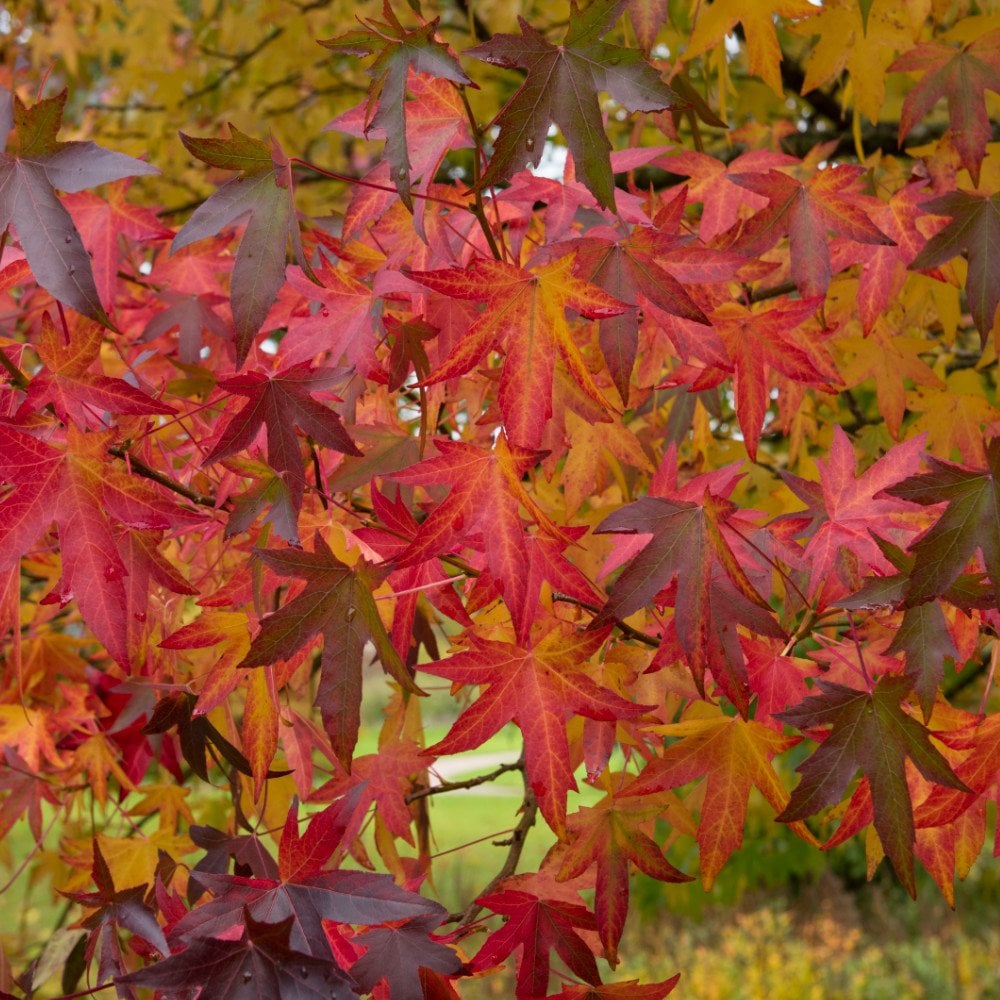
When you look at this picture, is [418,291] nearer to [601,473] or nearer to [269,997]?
[601,473]

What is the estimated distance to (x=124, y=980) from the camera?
2.86ft

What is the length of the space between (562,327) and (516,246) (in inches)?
17.6

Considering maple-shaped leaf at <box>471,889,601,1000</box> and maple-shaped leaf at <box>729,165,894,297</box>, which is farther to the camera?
maple-shaped leaf at <box>729,165,894,297</box>

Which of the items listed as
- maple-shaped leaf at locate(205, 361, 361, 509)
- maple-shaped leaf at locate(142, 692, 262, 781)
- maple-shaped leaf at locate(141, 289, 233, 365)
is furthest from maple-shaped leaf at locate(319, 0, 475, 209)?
maple-shaped leaf at locate(141, 289, 233, 365)

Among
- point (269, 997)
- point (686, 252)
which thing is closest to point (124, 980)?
point (269, 997)

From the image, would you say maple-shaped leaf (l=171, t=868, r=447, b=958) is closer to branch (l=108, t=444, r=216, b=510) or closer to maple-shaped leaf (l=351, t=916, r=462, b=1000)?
maple-shaped leaf (l=351, t=916, r=462, b=1000)

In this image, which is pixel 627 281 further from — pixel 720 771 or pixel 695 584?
pixel 720 771

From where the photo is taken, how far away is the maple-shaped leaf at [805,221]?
53.4 inches

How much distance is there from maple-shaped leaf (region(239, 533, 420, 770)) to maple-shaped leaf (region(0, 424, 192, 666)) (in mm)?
135

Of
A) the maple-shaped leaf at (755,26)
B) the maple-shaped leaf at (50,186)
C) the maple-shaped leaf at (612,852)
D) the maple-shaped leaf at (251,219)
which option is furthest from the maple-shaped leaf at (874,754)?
the maple-shaped leaf at (755,26)

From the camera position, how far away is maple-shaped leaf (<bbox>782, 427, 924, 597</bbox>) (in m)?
1.24

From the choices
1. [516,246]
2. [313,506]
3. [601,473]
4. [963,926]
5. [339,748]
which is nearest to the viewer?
[339,748]

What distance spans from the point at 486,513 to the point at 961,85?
3.34 feet

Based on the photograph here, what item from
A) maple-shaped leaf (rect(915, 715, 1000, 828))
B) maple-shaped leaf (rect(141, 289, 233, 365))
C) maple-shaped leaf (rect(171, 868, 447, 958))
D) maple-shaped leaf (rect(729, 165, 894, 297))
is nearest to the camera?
maple-shaped leaf (rect(171, 868, 447, 958))
